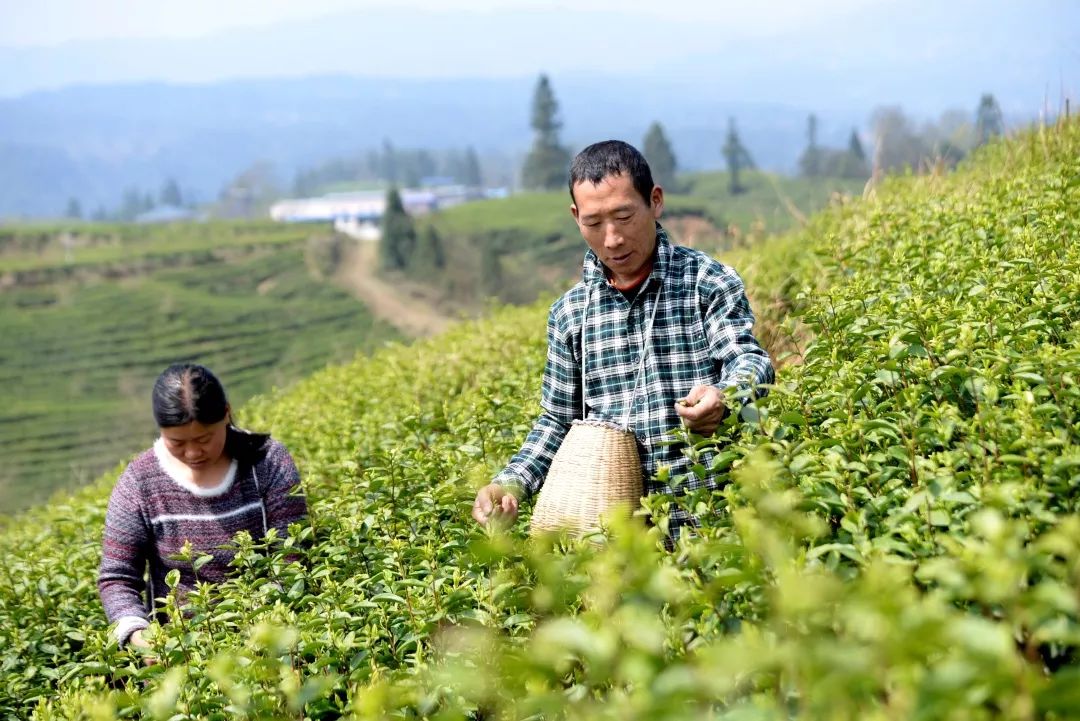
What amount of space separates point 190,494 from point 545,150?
153810mm

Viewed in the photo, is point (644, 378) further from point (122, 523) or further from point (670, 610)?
point (122, 523)

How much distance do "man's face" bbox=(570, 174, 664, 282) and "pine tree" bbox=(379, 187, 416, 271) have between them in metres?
84.5

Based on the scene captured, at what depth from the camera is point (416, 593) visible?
2799mm

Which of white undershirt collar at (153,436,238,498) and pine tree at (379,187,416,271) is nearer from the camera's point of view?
white undershirt collar at (153,436,238,498)

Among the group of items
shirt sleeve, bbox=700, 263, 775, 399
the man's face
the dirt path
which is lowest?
the dirt path

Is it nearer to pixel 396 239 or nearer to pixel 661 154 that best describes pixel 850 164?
pixel 661 154

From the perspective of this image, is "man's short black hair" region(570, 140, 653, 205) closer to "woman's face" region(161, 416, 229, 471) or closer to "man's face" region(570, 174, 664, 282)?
"man's face" region(570, 174, 664, 282)

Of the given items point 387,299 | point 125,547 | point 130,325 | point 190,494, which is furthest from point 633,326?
point 387,299

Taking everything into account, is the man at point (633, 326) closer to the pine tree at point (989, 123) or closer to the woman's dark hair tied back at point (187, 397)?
the woman's dark hair tied back at point (187, 397)

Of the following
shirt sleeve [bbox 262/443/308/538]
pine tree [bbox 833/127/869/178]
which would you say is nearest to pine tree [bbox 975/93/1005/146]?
shirt sleeve [bbox 262/443/308/538]

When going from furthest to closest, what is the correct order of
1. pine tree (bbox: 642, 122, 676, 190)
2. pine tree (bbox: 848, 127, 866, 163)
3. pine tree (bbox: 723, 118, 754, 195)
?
1. pine tree (bbox: 642, 122, 676, 190)
2. pine tree (bbox: 723, 118, 754, 195)
3. pine tree (bbox: 848, 127, 866, 163)

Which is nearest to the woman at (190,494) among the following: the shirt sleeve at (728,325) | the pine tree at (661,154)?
the shirt sleeve at (728,325)

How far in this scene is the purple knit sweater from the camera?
3836mm

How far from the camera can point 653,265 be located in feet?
10.7
